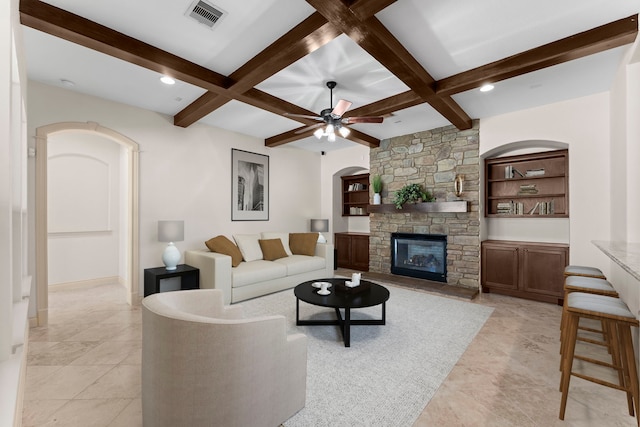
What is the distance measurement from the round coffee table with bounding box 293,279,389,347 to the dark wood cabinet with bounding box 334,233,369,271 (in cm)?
301

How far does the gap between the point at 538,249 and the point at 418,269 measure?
190 centimetres

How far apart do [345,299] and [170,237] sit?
2736mm

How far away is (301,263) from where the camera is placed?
4.83m

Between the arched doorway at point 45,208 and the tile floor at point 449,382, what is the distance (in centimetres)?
47

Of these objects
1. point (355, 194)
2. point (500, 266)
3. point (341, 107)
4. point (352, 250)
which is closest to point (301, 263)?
point (352, 250)

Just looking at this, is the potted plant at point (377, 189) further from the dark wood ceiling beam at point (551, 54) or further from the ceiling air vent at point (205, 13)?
the ceiling air vent at point (205, 13)

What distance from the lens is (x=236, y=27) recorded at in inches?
92.4

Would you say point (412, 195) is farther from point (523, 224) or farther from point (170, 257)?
point (170, 257)

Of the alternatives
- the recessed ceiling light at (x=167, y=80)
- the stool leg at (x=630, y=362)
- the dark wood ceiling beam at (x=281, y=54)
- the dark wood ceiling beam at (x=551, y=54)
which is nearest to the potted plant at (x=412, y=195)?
the dark wood ceiling beam at (x=551, y=54)

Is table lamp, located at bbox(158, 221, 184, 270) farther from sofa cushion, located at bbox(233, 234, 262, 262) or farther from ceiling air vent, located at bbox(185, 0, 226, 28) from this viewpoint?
ceiling air vent, located at bbox(185, 0, 226, 28)

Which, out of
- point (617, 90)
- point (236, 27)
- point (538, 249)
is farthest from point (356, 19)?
point (538, 249)

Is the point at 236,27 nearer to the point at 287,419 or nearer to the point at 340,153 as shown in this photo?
the point at 287,419

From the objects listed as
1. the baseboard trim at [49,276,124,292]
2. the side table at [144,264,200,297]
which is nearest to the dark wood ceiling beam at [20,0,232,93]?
the side table at [144,264,200,297]

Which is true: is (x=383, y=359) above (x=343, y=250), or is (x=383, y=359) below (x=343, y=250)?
below
